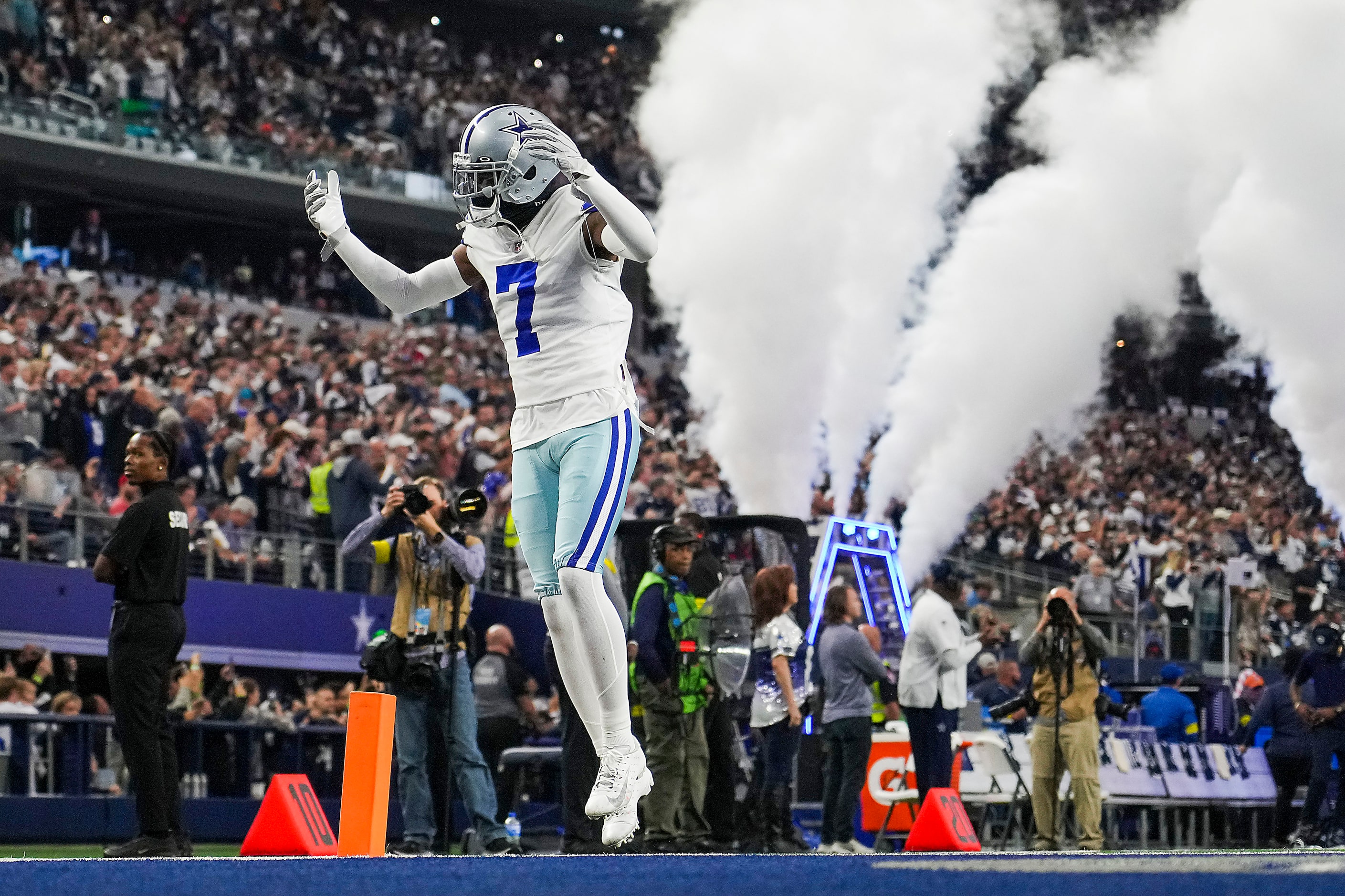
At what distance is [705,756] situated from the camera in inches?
407

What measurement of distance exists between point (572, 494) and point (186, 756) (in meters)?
8.93

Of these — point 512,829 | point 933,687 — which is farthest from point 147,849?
point 933,687

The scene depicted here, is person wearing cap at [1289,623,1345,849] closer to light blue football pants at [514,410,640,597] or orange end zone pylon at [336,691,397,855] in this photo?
orange end zone pylon at [336,691,397,855]

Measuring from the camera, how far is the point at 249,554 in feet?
56.8

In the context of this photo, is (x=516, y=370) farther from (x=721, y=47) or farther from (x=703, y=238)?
(x=721, y=47)

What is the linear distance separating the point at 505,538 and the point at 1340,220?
499 inches

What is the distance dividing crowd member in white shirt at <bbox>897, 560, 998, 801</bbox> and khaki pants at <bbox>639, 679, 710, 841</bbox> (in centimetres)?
217

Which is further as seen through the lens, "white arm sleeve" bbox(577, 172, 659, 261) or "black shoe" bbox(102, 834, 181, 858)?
"black shoe" bbox(102, 834, 181, 858)

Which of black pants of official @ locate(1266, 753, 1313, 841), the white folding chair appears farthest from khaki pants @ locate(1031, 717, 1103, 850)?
black pants of official @ locate(1266, 753, 1313, 841)

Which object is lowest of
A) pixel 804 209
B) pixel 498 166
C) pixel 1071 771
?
pixel 1071 771

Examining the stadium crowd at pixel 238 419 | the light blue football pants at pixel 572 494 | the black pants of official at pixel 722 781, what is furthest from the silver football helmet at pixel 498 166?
the stadium crowd at pixel 238 419

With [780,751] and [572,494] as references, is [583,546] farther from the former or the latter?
[780,751]

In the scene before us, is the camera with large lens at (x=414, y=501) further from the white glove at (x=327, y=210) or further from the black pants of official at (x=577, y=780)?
the white glove at (x=327, y=210)

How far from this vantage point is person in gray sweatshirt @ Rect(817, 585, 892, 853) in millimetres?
11688
